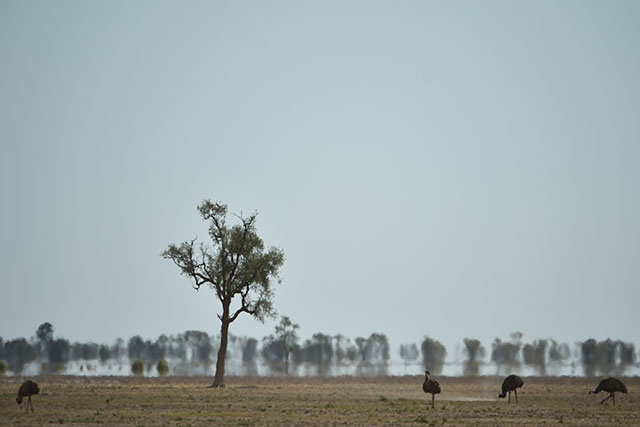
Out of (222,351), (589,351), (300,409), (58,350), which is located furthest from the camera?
(58,350)

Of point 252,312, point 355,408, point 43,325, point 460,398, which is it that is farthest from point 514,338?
point 355,408

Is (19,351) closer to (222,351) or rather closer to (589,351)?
(589,351)

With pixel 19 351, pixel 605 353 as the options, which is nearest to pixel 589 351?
pixel 605 353

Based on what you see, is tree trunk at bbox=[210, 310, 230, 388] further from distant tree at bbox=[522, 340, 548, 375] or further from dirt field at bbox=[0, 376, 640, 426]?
distant tree at bbox=[522, 340, 548, 375]

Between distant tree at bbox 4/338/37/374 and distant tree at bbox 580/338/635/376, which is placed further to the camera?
distant tree at bbox 4/338/37/374

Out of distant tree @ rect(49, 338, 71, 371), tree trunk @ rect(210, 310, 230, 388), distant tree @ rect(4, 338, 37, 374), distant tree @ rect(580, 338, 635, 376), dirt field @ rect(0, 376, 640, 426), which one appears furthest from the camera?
distant tree @ rect(49, 338, 71, 371)

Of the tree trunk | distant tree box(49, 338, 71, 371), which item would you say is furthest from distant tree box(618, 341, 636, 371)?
the tree trunk

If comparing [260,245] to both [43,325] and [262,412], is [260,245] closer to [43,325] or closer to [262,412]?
[262,412]

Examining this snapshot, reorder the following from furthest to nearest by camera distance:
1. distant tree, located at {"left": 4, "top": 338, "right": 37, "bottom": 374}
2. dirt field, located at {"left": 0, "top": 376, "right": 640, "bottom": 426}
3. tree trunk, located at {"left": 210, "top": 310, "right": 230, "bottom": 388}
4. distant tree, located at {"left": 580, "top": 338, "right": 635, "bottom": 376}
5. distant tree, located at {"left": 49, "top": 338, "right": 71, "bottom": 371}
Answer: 1. distant tree, located at {"left": 49, "top": 338, "right": 71, "bottom": 371}
2. distant tree, located at {"left": 4, "top": 338, "right": 37, "bottom": 374}
3. distant tree, located at {"left": 580, "top": 338, "right": 635, "bottom": 376}
4. tree trunk, located at {"left": 210, "top": 310, "right": 230, "bottom": 388}
5. dirt field, located at {"left": 0, "top": 376, "right": 640, "bottom": 426}

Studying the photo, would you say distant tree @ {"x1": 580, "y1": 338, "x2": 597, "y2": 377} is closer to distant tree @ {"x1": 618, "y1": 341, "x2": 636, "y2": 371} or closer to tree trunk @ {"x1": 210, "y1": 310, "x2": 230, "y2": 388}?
distant tree @ {"x1": 618, "y1": 341, "x2": 636, "y2": 371}

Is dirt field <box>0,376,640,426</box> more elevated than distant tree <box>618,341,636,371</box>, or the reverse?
distant tree <box>618,341,636,371</box>

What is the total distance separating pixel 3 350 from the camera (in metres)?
198

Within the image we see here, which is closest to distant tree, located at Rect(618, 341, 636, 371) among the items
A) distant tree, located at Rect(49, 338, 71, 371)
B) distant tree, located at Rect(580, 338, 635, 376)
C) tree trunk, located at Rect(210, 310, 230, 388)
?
distant tree, located at Rect(580, 338, 635, 376)

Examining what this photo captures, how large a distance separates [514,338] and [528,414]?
150 m
